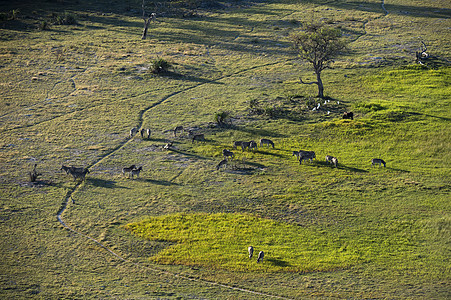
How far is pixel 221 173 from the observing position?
4022 centimetres

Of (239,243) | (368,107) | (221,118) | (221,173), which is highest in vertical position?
(368,107)

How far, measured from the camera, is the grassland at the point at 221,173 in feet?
93.5

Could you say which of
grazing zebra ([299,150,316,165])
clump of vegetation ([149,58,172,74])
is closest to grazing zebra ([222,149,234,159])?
grazing zebra ([299,150,316,165])

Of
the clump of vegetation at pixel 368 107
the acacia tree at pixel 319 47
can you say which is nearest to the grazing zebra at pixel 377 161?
the clump of vegetation at pixel 368 107

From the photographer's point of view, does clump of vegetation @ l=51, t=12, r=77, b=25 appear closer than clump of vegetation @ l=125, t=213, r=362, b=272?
No

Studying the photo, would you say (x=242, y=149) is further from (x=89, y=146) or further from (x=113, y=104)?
(x=113, y=104)

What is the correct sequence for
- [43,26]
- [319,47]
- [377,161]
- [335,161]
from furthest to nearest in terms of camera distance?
[43,26]
[319,47]
[377,161]
[335,161]

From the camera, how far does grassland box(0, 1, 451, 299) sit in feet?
93.5

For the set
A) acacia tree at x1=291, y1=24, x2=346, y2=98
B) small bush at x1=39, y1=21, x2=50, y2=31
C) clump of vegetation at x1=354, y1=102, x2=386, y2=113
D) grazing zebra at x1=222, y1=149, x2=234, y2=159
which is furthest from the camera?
small bush at x1=39, y1=21, x2=50, y2=31

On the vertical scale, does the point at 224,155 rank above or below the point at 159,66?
below

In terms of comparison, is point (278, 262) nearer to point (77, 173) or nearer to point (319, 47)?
point (77, 173)

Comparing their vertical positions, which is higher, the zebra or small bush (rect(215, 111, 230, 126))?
small bush (rect(215, 111, 230, 126))

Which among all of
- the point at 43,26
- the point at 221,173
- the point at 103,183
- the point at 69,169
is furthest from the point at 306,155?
→ the point at 43,26

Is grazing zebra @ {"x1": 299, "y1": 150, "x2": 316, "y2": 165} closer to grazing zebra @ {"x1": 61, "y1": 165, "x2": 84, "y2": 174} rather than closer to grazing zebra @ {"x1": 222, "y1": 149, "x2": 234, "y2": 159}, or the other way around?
grazing zebra @ {"x1": 222, "y1": 149, "x2": 234, "y2": 159}
